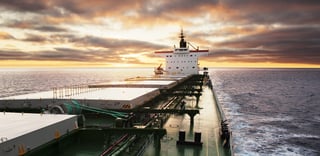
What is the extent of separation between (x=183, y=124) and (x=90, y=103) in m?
8.03

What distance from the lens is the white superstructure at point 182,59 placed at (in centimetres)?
7712

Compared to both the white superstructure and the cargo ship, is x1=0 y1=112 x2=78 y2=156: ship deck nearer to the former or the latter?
the cargo ship

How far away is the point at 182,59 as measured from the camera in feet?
262

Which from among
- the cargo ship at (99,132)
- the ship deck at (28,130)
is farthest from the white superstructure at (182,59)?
the ship deck at (28,130)

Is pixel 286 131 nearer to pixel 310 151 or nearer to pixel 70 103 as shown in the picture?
pixel 310 151

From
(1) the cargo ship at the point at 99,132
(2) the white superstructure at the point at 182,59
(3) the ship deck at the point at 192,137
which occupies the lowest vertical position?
(3) the ship deck at the point at 192,137

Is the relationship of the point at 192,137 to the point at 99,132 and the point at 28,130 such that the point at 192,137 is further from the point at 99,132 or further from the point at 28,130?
the point at 28,130

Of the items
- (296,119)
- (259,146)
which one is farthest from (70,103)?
(296,119)

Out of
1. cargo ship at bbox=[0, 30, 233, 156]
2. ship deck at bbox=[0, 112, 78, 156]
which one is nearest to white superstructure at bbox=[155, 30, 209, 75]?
cargo ship at bbox=[0, 30, 233, 156]

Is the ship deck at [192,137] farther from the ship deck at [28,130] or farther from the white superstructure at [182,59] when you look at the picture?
the white superstructure at [182,59]

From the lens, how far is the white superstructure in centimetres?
7712

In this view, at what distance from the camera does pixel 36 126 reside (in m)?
10.5

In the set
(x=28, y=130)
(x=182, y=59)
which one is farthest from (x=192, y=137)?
(x=182, y=59)

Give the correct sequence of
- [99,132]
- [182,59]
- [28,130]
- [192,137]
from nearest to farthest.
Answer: [28,130] → [99,132] → [192,137] → [182,59]
